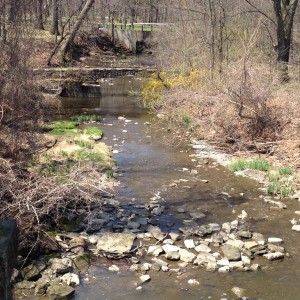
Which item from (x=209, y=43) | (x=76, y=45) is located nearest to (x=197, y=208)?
(x=209, y=43)

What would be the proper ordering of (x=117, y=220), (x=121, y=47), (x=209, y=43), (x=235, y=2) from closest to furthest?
1. (x=117, y=220)
2. (x=209, y=43)
3. (x=235, y=2)
4. (x=121, y=47)

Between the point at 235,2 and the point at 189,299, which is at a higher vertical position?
the point at 235,2

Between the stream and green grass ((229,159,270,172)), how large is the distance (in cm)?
30

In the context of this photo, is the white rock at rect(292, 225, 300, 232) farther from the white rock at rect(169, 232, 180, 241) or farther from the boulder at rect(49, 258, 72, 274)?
the boulder at rect(49, 258, 72, 274)

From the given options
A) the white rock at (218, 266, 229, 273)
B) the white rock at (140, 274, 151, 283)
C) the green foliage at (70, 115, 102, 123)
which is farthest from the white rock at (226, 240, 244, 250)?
the green foliage at (70, 115, 102, 123)

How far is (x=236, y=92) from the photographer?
14.0m

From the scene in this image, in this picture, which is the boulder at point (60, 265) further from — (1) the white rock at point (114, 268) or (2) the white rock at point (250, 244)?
(2) the white rock at point (250, 244)

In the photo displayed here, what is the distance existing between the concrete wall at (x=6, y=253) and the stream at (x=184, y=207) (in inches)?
123

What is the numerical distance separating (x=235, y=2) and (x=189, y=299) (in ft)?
58.2

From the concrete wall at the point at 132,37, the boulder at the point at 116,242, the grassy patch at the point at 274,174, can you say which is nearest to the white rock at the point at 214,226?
the boulder at the point at 116,242

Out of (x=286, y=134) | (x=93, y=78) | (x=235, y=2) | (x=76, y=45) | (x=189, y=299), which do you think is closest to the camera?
(x=189, y=299)

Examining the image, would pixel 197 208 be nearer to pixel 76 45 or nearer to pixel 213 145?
pixel 213 145

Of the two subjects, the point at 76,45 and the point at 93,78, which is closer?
the point at 93,78

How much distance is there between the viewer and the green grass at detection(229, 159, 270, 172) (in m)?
11.9
